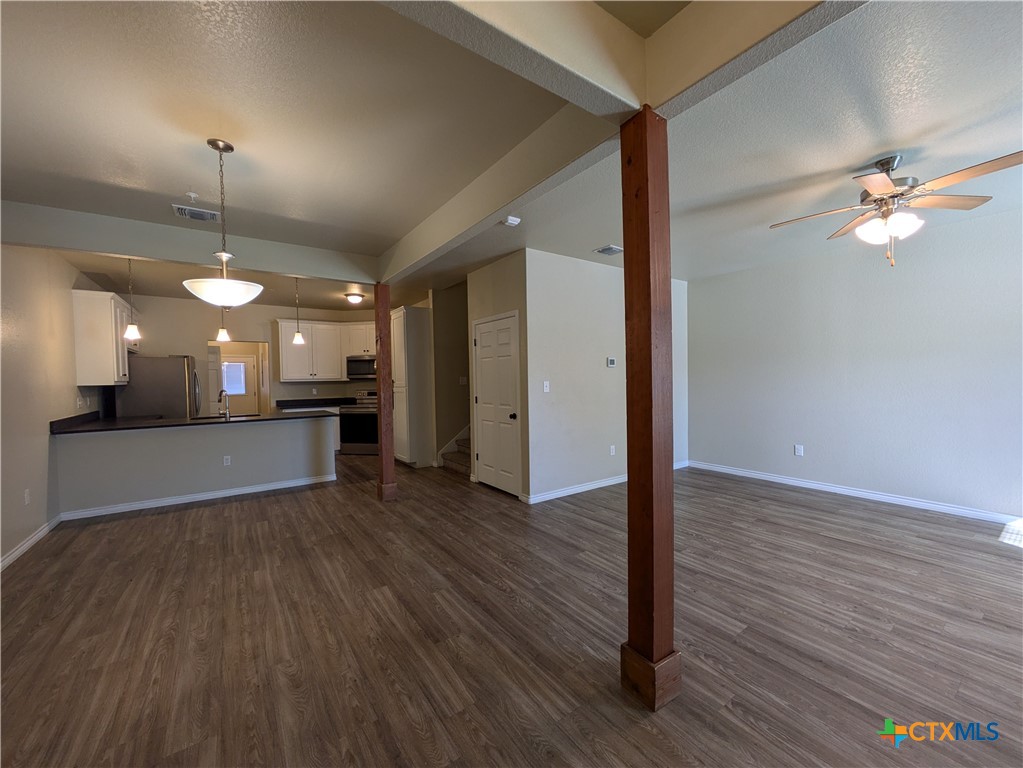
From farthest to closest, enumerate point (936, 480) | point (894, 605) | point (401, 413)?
point (401, 413)
point (936, 480)
point (894, 605)

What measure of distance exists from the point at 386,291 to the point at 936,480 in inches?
242

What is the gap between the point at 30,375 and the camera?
11.5 feet

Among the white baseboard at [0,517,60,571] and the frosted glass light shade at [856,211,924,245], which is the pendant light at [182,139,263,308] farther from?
the frosted glass light shade at [856,211,924,245]

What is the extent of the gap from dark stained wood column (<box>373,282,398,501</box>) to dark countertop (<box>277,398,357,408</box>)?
11.4ft

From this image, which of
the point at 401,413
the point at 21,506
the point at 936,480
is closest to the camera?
the point at 21,506

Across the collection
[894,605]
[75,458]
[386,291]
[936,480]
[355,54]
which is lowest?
[894,605]

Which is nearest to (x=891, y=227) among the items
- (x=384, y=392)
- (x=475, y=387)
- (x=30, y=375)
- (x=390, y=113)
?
(x=390, y=113)

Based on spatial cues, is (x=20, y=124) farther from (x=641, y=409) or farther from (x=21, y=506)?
(x=641, y=409)

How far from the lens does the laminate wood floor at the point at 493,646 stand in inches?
60.4

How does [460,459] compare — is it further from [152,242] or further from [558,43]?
[558,43]

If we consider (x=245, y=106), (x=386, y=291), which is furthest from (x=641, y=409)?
(x=386, y=291)

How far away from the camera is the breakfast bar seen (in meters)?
4.09

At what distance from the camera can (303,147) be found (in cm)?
243

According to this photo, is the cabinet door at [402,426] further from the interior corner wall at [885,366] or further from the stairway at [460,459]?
the interior corner wall at [885,366]
